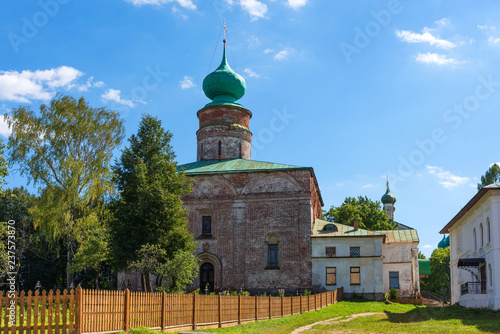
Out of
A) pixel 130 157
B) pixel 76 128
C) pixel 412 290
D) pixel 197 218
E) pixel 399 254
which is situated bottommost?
pixel 412 290

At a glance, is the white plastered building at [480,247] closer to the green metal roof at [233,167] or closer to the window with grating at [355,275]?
the window with grating at [355,275]

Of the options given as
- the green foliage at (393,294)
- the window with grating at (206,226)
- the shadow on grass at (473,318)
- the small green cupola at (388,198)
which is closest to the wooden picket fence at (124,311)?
the shadow on grass at (473,318)

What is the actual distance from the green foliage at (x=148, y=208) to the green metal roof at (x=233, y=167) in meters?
9.20

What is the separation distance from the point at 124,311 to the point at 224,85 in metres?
26.6

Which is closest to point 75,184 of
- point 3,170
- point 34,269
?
point 3,170

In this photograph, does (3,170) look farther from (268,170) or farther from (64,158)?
(268,170)

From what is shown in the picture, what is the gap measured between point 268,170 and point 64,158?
1183 cm

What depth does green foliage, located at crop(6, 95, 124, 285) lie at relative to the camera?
27.4 m

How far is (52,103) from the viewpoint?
93.8ft

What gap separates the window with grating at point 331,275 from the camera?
102 ft

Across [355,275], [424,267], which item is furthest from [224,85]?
[424,267]

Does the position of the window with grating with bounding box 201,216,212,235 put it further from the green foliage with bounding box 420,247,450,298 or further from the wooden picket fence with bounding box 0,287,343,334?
the green foliage with bounding box 420,247,450,298

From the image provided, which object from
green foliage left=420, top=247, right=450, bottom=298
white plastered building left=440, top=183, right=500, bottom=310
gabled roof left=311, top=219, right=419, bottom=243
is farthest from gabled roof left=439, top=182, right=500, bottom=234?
green foliage left=420, top=247, right=450, bottom=298

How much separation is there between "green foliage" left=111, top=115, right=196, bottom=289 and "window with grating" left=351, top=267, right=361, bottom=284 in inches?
471
